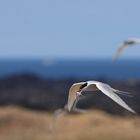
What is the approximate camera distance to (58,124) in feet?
93.1

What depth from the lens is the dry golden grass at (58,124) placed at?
75.4 ft

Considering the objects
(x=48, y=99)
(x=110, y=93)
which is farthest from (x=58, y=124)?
(x=110, y=93)

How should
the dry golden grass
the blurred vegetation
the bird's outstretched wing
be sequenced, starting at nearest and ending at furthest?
the bird's outstretched wing, the dry golden grass, the blurred vegetation

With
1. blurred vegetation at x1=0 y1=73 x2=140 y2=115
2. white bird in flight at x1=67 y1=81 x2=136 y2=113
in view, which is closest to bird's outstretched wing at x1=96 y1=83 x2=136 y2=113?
white bird in flight at x1=67 y1=81 x2=136 y2=113

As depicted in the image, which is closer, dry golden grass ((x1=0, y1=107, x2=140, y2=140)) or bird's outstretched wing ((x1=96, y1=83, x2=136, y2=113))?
bird's outstretched wing ((x1=96, y1=83, x2=136, y2=113))

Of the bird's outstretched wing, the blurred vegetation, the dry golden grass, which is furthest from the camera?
the blurred vegetation

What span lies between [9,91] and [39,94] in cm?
A: 313

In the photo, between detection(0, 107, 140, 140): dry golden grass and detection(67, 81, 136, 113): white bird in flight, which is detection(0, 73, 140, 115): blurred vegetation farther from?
detection(67, 81, 136, 113): white bird in flight

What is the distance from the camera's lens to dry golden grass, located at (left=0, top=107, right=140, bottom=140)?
75.4 ft

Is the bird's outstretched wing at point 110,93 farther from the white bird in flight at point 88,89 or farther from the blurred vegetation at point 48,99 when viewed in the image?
the blurred vegetation at point 48,99

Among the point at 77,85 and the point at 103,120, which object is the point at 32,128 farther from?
the point at 77,85
